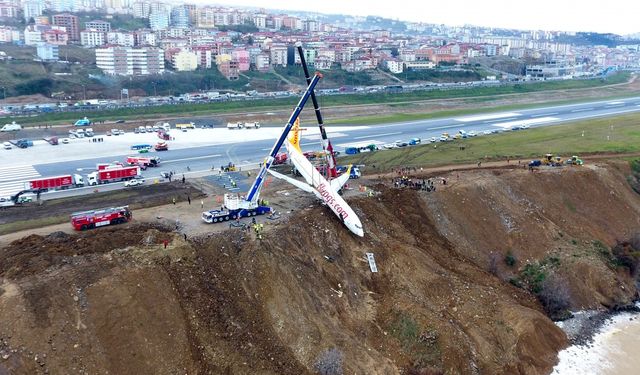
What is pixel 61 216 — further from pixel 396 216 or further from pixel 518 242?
pixel 518 242

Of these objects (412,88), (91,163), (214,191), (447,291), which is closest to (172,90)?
(412,88)

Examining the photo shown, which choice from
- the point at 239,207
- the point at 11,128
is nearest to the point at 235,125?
the point at 11,128

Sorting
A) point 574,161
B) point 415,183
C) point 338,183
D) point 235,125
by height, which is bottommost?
point 235,125

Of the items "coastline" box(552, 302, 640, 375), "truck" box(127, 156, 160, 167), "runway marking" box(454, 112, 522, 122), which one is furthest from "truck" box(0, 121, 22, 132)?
"coastline" box(552, 302, 640, 375)

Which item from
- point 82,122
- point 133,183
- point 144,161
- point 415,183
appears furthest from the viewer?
point 82,122

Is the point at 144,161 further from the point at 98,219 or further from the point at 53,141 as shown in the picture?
the point at 98,219

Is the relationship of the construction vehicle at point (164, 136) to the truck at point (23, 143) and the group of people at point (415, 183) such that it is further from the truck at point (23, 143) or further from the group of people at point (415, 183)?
the group of people at point (415, 183)

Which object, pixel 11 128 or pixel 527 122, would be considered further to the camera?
pixel 527 122
